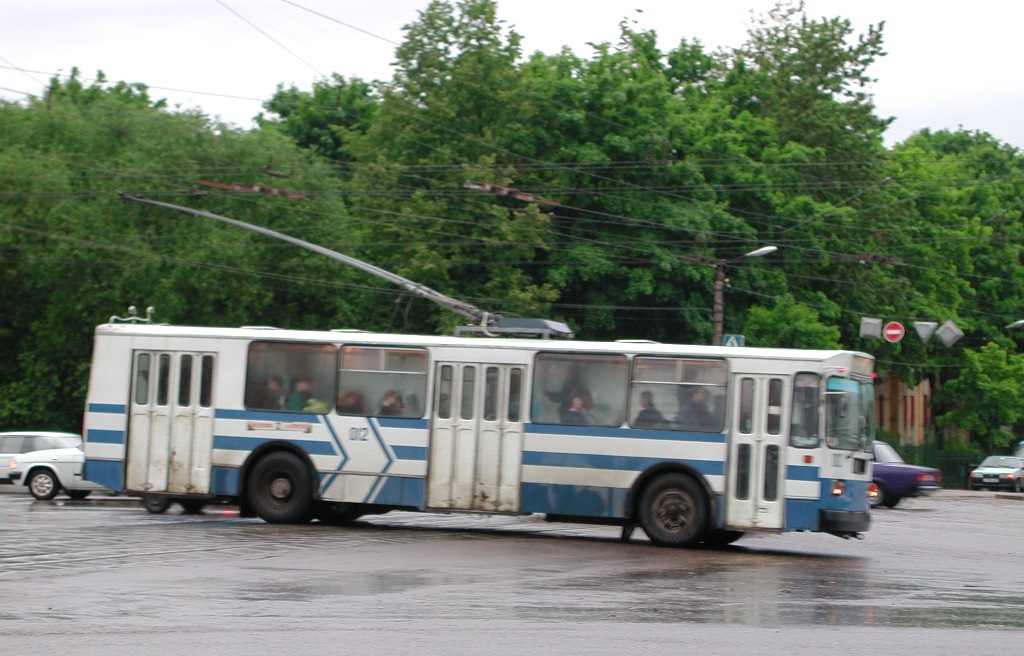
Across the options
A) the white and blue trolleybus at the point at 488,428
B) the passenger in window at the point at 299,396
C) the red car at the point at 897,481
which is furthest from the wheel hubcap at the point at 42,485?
the red car at the point at 897,481

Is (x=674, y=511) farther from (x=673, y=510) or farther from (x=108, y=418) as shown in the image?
(x=108, y=418)

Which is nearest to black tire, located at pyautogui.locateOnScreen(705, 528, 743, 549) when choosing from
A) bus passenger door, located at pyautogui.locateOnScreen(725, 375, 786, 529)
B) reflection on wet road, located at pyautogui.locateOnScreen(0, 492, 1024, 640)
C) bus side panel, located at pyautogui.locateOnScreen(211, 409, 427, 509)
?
reflection on wet road, located at pyautogui.locateOnScreen(0, 492, 1024, 640)

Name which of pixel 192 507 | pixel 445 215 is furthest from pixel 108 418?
pixel 445 215

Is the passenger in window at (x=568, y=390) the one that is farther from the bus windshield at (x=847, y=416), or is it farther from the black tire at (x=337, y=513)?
the black tire at (x=337, y=513)

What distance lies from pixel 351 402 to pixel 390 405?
0.57m

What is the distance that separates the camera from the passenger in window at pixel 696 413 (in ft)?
61.3

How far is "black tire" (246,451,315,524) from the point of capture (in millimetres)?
20312

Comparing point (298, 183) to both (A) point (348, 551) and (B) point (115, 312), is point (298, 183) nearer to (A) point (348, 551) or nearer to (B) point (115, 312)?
(B) point (115, 312)

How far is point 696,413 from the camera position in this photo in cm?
1880

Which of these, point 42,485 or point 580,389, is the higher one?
point 580,389

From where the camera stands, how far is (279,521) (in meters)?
20.4

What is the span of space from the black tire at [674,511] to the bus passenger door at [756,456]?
1.18 ft

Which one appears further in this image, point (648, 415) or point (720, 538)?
point (720, 538)

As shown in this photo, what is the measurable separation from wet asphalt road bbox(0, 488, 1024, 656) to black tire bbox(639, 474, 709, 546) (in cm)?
35
